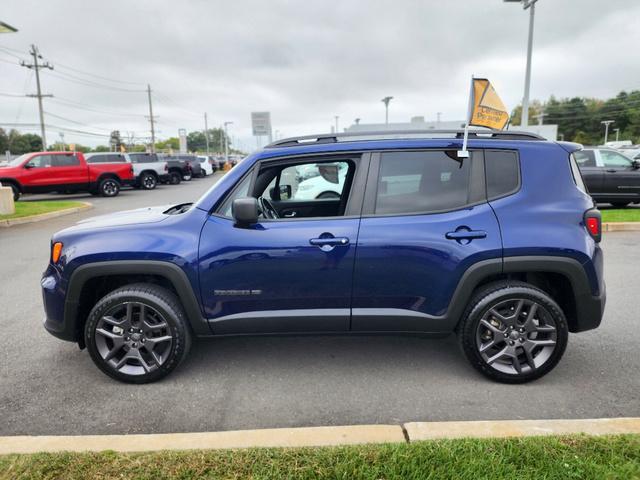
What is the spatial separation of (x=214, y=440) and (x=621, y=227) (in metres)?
9.31

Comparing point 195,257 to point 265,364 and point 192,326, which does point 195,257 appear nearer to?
point 192,326

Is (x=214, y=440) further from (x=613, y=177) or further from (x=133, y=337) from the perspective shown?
(x=613, y=177)

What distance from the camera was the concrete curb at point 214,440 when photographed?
94.5 inches

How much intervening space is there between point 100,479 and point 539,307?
284 cm

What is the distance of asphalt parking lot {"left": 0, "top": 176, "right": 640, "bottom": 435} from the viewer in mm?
2807

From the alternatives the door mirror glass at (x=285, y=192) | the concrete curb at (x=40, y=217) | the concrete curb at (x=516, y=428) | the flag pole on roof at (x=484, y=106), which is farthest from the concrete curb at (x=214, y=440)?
the concrete curb at (x=40, y=217)

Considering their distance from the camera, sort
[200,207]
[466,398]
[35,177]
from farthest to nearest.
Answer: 1. [35,177]
2. [200,207]
3. [466,398]

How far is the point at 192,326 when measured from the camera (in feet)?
10.4

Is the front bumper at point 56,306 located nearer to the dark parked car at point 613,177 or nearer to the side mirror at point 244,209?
the side mirror at point 244,209

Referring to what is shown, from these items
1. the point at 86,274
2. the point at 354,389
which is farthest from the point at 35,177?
the point at 354,389

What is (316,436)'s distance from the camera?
2469mm

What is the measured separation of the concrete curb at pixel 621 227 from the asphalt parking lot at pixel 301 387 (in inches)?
211

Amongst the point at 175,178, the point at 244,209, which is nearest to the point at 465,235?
the point at 244,209

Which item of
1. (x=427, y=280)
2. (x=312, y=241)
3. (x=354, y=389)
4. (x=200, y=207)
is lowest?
(x=354, y=389)
